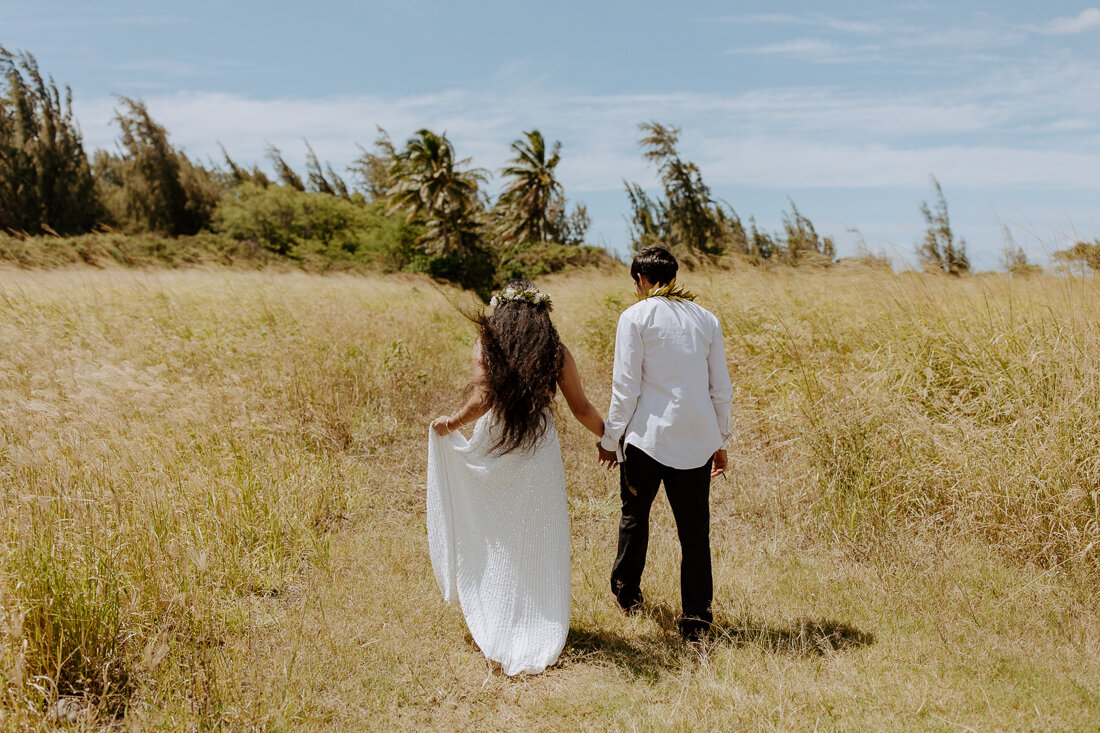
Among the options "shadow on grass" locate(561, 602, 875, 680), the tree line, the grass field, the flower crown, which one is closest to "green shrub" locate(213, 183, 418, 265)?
the tree line

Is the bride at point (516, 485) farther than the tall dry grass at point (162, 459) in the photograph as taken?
Yes

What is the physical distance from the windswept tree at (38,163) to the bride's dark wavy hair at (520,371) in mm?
40768

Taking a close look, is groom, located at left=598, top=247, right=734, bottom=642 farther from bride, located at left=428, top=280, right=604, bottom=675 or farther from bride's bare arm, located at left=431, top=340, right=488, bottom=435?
bride's bare arm, located at left=431, top=340, right=488, bottom=435

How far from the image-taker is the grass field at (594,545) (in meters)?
2.77

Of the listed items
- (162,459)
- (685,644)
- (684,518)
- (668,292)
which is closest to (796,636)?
(685,644)

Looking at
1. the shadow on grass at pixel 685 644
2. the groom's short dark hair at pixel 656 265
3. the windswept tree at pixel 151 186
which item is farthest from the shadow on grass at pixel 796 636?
the windswept tree at pixel 151 186

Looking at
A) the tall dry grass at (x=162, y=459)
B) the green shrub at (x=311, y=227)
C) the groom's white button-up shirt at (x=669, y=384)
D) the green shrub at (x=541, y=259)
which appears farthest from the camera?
the green shrub at (x=311, y=227)

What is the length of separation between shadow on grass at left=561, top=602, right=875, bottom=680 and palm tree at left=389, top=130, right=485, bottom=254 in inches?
1389

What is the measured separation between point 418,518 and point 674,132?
60.8ft

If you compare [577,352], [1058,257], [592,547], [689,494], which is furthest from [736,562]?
[577,352]

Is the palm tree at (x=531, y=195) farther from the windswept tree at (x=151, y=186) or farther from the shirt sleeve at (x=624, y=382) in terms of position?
the shirt sleeve at (x=624, y=382)

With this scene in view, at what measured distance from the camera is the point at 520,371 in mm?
3271

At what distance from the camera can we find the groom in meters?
3.23

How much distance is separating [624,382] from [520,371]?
489mm
